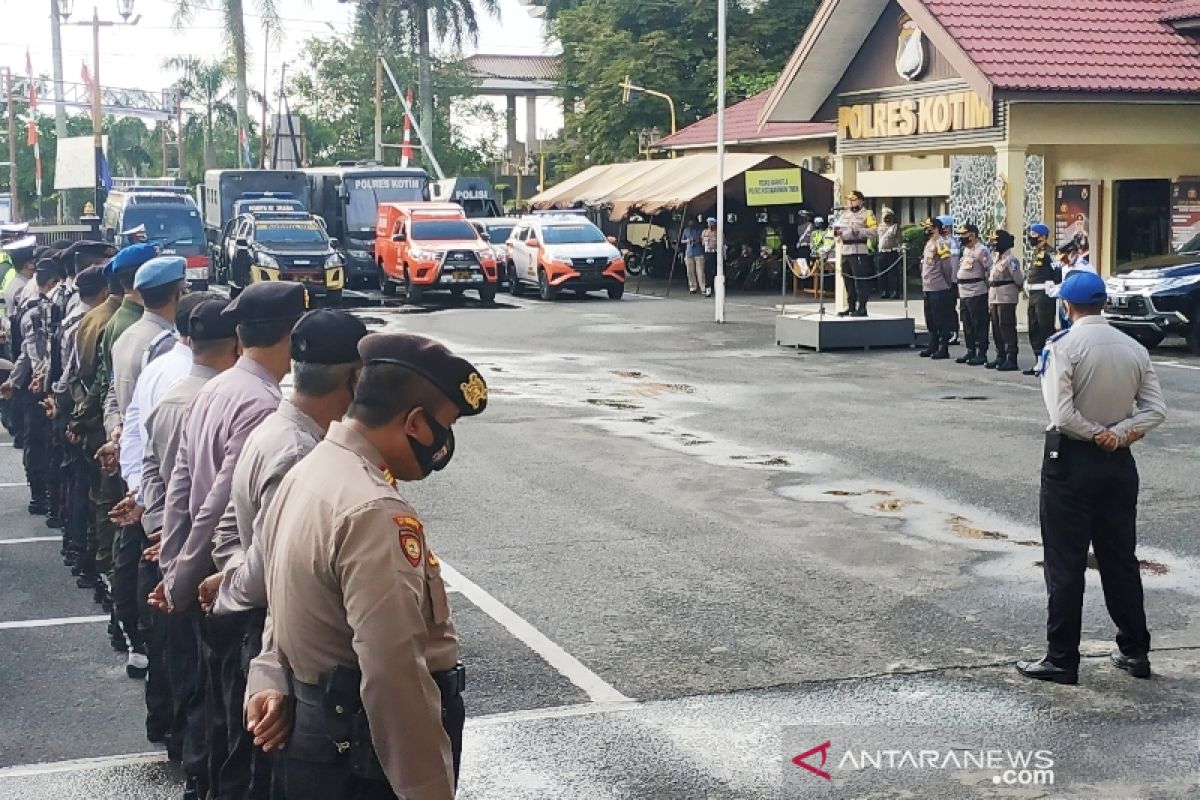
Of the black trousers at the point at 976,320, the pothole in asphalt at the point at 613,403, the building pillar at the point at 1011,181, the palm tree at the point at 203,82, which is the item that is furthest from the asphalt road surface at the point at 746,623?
the palm tree at the point at 203,82

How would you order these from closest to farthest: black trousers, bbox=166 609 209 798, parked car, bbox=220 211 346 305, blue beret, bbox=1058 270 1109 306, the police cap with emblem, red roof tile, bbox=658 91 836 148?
black trousers, bbox=166 609 209 798 → blue beret, bbox=1058 270 1109 306 → the police cap with emblem → parked car, bbox=220 211 346 305 → red roof tile, bbox=658 91 836 148

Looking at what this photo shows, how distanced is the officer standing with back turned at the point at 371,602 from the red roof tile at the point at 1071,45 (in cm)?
Result: 2143

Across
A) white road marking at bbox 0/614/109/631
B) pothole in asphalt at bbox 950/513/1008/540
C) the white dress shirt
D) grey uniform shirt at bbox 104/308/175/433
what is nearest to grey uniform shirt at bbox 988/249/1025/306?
pothole in asphalt at bbox 950/513/1008/540

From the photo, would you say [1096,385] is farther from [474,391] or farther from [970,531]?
[474,391]

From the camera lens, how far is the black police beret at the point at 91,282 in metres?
9.66

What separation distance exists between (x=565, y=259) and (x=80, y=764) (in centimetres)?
2786

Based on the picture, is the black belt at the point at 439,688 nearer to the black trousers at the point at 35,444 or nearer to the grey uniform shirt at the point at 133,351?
the grey uniform shirt at the point at 133,351

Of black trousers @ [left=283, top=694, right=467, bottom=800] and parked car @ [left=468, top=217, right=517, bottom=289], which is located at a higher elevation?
parked car @ [left=468, top=217, right=517, bottom=289]

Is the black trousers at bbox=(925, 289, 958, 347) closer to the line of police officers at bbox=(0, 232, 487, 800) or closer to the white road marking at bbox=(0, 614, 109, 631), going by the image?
the line of police officers at bbox=(0, 232, 487, 800)

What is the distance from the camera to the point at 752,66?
49844 millimetres

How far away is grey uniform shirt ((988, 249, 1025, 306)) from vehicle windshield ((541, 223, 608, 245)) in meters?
15.9

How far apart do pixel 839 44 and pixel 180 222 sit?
1606 centimetres

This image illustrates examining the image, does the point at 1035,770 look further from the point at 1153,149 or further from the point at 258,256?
the point at 258,256

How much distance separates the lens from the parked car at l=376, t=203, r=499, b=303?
3309cm
